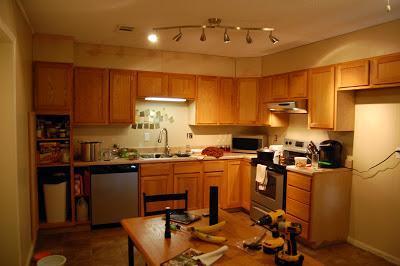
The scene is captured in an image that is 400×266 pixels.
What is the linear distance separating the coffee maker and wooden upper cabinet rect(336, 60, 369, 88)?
0.74 meters

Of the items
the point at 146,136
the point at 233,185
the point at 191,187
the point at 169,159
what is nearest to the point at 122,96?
the point at 146,136

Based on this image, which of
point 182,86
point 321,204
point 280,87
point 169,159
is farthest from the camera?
point 182,86

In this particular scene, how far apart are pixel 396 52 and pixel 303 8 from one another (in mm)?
1187

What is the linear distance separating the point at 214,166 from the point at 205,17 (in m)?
2.43

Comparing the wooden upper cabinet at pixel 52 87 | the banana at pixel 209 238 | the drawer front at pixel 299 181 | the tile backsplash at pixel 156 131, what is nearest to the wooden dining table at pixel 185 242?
the banana at pixel 209 238

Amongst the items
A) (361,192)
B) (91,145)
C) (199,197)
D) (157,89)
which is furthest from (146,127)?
(361,192)

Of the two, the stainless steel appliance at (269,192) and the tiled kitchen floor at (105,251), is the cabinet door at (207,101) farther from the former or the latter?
the tiled kitchen floor at (105,251)

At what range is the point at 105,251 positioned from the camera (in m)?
3.63

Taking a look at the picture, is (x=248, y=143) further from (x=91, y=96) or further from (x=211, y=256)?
(x=211, y=256)

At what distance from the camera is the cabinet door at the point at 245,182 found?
195 inches

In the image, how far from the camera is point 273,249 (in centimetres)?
185

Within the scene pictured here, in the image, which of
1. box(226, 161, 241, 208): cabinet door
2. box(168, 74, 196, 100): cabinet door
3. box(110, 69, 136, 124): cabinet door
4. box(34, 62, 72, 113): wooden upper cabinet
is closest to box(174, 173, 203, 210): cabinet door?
box(226, 161, 241, 208): cabinet door

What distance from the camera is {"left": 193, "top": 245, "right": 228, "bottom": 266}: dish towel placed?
1.73 m

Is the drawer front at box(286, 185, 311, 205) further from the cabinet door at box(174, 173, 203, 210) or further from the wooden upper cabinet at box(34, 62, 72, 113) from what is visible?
the wooden upper cabinet at box(34, 62, 72, 113)
